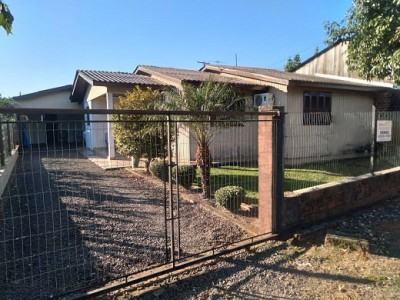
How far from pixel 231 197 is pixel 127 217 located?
75.7 inches

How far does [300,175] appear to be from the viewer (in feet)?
25.1

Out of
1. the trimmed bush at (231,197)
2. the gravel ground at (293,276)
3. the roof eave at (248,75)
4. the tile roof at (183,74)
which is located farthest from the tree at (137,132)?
the gravel ground at (293,276)

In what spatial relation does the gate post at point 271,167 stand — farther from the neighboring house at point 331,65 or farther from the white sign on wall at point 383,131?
the neighboring house at point 331,65

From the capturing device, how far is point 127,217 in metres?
5.45

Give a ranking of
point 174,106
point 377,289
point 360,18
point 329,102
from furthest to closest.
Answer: point 329,102 → point 360,18 → point 174,106 → point 377,289

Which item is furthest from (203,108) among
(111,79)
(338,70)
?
(338,70)

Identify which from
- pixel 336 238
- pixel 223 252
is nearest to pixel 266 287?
pixel 223 252

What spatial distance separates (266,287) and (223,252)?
0.81m

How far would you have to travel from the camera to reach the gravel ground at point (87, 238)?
3455 mm

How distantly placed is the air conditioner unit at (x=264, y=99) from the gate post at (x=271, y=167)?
6.79 m

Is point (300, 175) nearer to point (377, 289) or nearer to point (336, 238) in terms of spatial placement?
point (336, 238)

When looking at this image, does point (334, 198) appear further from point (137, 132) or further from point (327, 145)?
point (137, 132)

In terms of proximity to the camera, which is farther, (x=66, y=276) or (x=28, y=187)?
(x=28, y=187)

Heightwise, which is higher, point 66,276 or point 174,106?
point 174,106
